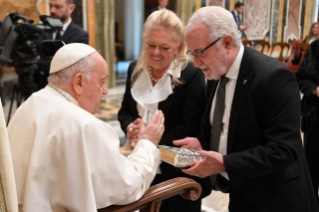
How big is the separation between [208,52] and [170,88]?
525 millimetres

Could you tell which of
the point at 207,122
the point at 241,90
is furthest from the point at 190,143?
the point at 241,90

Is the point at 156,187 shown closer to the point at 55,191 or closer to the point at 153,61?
the point at 55,191

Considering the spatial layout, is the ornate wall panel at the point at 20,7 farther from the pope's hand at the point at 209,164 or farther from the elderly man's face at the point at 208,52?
the pope's hand at the point at 209,164

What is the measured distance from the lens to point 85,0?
8297 mm

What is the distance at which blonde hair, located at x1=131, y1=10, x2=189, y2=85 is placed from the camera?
7.05 ft

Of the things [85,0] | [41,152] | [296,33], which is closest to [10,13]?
[41,152]

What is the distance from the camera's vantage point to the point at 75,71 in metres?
1.66

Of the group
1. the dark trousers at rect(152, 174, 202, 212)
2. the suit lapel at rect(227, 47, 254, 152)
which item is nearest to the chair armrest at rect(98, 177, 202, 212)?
the suit lapel at rect(227, 47, 254, 152)

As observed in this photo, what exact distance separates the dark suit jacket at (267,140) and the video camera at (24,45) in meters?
1.57

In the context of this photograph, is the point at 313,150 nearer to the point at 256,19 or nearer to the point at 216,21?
the point at 256,19

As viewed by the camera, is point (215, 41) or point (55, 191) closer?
point (55, 191)

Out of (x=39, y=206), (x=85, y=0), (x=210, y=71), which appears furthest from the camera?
(x=85, y=0)

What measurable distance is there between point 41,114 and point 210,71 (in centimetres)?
97

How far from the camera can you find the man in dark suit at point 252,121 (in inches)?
64.7
